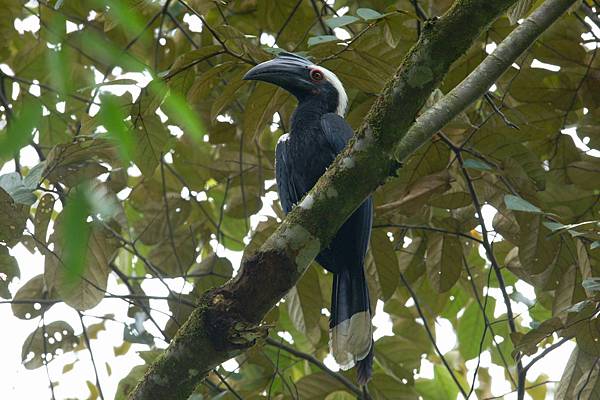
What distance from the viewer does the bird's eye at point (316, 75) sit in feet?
13.7

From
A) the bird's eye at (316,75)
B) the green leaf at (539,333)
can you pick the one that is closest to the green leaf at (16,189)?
the green leaf at (539,333)

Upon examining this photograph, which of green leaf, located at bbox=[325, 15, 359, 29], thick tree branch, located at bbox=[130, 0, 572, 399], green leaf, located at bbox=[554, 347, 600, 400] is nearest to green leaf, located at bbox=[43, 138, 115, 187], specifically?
thick tree branch, located at bbox=[130, 0, 572, 399]

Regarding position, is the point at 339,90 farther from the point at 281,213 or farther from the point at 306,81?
the point at 281,213

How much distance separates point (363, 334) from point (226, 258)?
Result: 0.83m

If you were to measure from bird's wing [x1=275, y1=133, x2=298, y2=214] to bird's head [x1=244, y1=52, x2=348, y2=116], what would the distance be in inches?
10.8

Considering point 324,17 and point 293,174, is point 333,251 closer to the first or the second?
point 293,174

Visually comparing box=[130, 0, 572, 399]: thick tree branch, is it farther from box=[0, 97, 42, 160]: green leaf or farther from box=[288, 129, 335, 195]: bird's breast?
box=[288, 129, 335, 195]: bird's breast

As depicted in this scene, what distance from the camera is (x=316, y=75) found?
419cm

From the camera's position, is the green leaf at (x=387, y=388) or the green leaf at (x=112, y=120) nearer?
the green leaf at (x=112, y=120)

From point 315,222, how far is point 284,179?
1426 mm

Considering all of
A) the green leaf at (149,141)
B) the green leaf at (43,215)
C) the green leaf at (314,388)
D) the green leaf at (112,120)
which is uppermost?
the green leaf at (149,141)

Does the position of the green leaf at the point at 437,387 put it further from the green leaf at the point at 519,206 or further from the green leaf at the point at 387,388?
the green leaf at the point at 519,206

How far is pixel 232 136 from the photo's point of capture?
404 cm

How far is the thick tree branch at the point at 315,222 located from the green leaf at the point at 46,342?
1.30m
